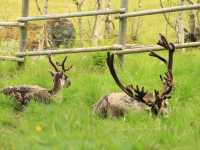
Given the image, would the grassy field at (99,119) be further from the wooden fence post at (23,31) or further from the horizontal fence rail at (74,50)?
the wooden fence post at (23,31)

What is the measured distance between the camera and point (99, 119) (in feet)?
20.4

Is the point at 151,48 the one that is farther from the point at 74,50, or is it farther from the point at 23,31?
the point at 23,31

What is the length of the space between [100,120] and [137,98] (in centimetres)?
46

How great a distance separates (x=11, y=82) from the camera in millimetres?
8516

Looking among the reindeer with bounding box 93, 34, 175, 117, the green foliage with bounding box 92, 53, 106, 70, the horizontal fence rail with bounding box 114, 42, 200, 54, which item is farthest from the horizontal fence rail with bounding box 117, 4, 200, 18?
the reindeer with bounding box 93, 34, 175, 117

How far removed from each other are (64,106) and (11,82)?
1850 mm

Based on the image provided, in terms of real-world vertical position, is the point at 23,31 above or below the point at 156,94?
above

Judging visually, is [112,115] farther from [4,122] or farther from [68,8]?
[68,8]

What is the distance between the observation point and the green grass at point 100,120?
17.4 ft

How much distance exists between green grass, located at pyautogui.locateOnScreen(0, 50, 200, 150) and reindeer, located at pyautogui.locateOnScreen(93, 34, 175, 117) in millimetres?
121

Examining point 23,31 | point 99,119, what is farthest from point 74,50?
point 99,119

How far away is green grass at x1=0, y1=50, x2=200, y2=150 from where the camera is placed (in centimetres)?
532

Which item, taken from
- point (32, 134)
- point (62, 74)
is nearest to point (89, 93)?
point (62, 74)

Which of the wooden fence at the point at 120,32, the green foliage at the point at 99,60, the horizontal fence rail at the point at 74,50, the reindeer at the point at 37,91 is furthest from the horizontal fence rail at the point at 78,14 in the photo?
the reindeer at the point at 37,91
